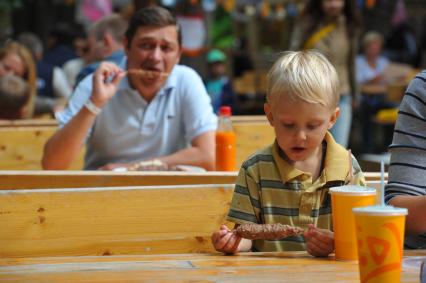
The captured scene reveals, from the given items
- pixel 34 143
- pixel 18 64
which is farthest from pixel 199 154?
pixel 18 64

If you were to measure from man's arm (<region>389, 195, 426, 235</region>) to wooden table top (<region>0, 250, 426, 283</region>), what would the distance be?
16 centimetres

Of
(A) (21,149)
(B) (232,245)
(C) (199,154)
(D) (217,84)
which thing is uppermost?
(B) (232,245)

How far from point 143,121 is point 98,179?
48.9 inches

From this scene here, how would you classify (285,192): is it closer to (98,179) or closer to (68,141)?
(98,179)

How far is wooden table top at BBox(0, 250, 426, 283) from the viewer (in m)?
2.46

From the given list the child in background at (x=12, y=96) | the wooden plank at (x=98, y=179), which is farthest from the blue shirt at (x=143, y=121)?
the child in background at (x=12, y=96)

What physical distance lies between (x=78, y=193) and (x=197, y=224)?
45 centimetres

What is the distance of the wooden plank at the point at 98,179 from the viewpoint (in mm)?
3834

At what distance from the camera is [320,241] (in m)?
2.76

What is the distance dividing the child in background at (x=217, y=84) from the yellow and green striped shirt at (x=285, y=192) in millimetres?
10887

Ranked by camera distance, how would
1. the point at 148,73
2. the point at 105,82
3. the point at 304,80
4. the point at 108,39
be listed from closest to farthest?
the point at 304,80 < the point at 105,82 < the point at 148,73 < the point at 108,39

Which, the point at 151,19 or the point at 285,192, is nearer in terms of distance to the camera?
the point at 285,192

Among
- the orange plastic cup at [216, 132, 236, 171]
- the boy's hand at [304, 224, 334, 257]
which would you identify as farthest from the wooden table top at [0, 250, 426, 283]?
the orange plastic cup at [216, 132, 236, 171]

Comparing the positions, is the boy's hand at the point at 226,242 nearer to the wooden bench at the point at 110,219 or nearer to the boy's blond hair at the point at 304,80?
the boy's blond hair at the point at 304,80
